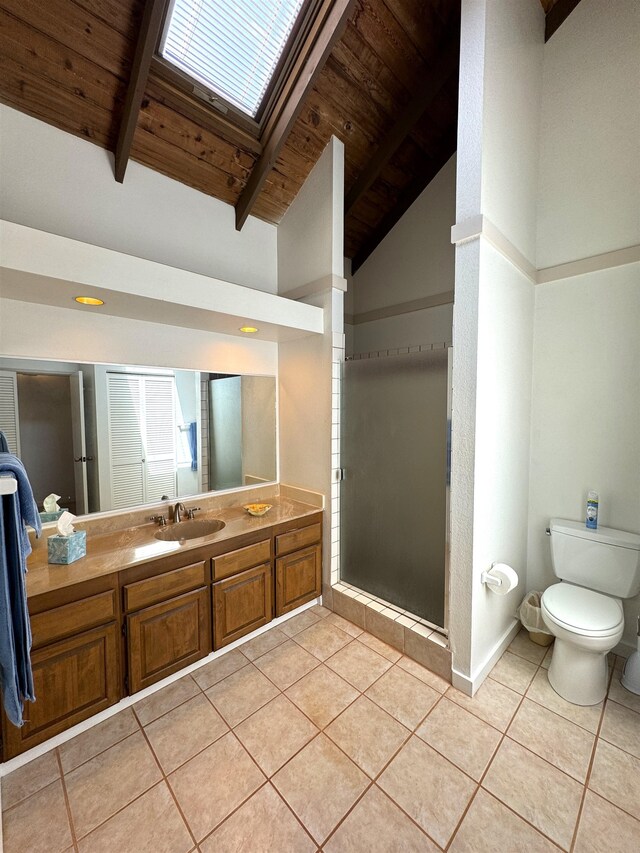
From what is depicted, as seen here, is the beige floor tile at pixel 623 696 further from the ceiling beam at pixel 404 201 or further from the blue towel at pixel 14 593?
the ceiling beam at pixel 404 201

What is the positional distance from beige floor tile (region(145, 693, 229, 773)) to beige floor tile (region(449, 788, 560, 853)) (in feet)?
Answer: 3.44

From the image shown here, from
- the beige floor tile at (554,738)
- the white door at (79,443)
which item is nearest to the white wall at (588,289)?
the beige floor tile at (554,738)

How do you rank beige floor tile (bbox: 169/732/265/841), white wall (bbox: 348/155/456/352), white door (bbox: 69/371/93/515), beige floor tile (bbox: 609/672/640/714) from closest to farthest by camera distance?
1. beige floor tile (bbox: 169/732/265/841)
2. beige floor tile (bbox: 609/672/640/714)
3. white door (bbox: 69/371/93/515)
4. white wall (bbox: 348/155/456/352)

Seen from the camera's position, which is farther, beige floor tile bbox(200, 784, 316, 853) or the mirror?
the mirror

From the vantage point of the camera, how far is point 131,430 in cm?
232

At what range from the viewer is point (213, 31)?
1971 millimetres

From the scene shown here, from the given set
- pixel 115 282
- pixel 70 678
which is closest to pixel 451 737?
pixel 70 678

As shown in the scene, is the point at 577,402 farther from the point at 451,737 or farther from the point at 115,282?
the point at 115,282

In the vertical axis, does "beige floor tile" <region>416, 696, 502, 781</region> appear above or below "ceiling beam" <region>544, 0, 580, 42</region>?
below

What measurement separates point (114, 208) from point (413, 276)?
2357mm

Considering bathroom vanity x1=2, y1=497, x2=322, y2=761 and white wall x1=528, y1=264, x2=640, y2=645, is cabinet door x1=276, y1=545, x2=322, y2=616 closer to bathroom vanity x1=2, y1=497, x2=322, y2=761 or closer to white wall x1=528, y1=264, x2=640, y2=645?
bathroom vanity x1=2, y1=497, x2=322, y2=761

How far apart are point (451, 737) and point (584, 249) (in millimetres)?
2763

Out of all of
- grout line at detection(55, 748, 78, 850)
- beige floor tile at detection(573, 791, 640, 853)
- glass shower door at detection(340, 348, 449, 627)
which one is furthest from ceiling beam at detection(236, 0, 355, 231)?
beige floor tile at detection(573, 791, 640, 853)

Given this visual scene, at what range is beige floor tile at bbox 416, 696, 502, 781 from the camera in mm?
1563
